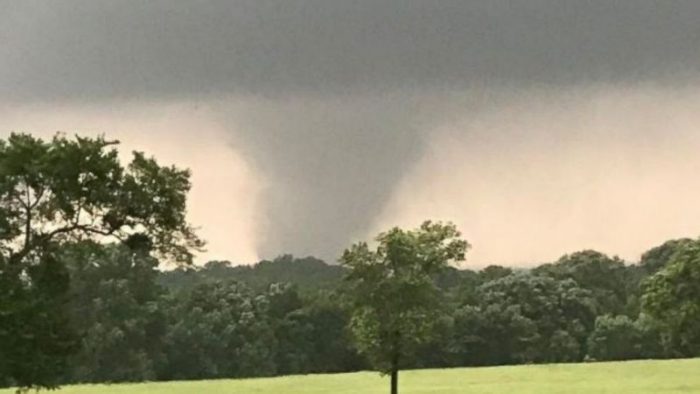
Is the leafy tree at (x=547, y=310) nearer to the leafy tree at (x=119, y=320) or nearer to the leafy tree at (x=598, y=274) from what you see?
the leafy tree at (x=598, y=274)

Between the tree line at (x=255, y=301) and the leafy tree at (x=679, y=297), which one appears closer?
the tree line at (x=255, y=301)

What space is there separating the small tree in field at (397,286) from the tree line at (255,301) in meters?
0.05

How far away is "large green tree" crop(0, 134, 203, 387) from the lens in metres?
34.7

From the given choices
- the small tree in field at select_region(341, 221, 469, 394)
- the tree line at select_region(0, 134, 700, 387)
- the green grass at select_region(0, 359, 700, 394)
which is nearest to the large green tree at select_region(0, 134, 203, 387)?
the tree line at select_region(0, 134, 700, 387)

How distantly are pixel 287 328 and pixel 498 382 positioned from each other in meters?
35.1

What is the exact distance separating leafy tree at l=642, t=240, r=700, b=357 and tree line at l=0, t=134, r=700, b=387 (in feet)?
0.35

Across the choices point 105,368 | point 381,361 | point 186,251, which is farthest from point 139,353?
point 186,251

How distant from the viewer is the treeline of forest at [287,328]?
91.0 m

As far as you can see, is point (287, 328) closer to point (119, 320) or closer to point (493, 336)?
point (119, 320)

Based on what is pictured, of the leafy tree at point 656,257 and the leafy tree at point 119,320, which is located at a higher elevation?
the leafy tree at point 656,257

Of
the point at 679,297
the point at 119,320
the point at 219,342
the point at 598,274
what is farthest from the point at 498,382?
the point at 598,274

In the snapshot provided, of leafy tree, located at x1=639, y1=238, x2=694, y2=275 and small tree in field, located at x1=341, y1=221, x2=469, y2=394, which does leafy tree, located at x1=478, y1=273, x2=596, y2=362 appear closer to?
leafy tree, located at x1=639, y1=238, x2=694, y2=275

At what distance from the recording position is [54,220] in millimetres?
35375

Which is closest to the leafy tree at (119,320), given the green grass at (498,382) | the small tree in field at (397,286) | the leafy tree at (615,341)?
the green grass at (498,382)
